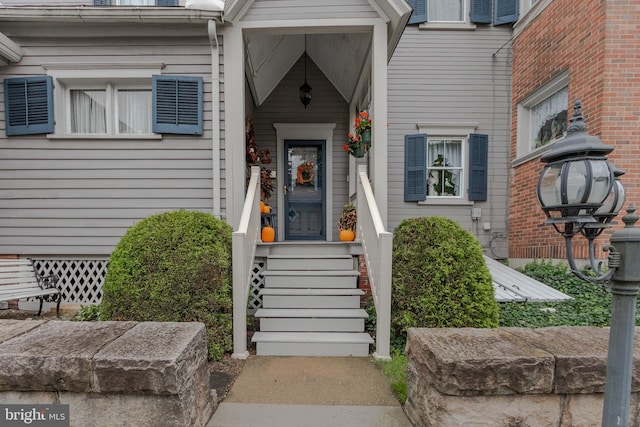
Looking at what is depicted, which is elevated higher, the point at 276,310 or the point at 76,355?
the point at 76,355

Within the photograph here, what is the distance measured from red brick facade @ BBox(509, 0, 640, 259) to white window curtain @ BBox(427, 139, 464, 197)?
1.38 m

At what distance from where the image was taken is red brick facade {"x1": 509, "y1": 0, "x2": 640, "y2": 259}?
13.7ft

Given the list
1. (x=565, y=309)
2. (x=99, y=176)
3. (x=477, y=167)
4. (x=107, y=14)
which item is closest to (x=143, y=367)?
(x=99, y=176)

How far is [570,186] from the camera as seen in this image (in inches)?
52.3

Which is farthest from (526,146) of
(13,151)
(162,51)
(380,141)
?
(13,151)

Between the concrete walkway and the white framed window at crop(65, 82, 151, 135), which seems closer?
the concrete walkway

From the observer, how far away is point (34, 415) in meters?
1.79

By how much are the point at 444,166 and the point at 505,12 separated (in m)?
3.03

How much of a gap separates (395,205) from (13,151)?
Result: 6.01m

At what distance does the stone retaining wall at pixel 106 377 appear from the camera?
5.62ft

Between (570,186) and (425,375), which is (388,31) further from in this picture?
(425,375)

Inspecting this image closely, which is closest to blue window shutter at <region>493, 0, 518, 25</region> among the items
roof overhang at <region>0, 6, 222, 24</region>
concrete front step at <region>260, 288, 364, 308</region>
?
roof overhang at <region>0, 6, 222, 24</region>

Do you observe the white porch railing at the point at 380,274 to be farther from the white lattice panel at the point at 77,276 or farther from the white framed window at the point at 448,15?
the white framed window at the point at 448,15

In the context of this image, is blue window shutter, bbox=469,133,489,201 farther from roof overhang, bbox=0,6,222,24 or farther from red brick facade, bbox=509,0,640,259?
roof overhang, bbox=0,6,222,24
